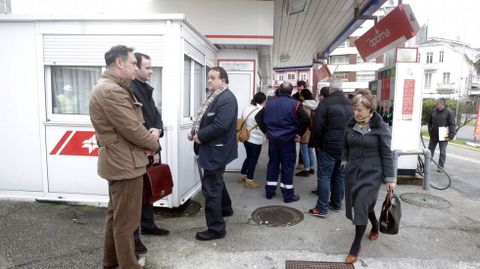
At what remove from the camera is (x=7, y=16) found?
14.3 feet

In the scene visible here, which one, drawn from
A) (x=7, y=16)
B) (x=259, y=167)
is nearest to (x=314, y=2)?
(x=259, y=167)

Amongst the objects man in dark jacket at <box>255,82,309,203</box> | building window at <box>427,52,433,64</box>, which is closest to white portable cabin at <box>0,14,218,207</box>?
man in dark jacket at <box>255,82,309,203</box>

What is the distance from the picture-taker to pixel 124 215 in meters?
2.62

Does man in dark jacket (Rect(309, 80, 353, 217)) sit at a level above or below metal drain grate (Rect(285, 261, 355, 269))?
above

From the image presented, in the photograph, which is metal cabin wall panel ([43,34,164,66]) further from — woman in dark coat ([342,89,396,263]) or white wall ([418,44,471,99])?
white wall ([418,44,471,99])

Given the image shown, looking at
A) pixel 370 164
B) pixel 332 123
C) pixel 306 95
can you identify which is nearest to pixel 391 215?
pixel 370 164

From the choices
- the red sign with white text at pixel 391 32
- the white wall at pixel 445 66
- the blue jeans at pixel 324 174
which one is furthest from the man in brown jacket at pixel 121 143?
the white wall at pixel 445 66

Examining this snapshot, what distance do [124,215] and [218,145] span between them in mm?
1264

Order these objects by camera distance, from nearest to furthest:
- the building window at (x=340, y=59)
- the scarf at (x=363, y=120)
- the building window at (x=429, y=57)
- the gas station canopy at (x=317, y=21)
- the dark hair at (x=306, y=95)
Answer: the scarf at (x=363, y=120) < the dark hair at (x=306, y=95) < the gas station canopy at (x=317, y=21) < the building window at (x=340, y=59) < the building window at (x=429, y=57)

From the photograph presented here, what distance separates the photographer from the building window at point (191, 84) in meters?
4.89

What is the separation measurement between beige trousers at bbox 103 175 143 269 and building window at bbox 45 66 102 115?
2420 mm

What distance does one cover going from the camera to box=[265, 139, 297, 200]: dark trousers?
4941mm

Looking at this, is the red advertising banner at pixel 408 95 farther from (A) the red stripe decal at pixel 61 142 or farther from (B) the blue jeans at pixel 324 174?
(A) the red stripe decal at pixel 61 142

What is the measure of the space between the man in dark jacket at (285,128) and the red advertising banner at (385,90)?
257 cm
